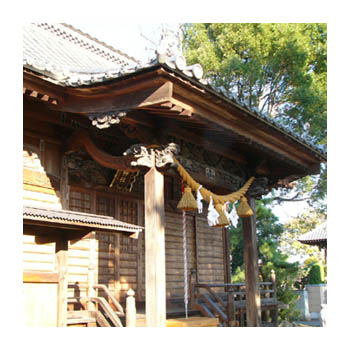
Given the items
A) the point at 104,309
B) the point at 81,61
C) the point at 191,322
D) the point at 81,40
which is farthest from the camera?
the point at 81,40

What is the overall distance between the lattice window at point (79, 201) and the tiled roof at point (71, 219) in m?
2.27

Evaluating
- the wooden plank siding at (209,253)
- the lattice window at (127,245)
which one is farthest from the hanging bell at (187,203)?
the wooden plank siding at (209,253)

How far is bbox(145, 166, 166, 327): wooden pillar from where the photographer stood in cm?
643

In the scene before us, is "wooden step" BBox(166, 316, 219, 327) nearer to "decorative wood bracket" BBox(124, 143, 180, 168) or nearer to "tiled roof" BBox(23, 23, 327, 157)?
"decorative wood bracket" BBox(124, 143, 180, 168)

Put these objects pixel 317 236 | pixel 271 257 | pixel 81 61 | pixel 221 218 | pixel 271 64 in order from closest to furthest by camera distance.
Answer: pixel 221 218 < pixel 81 61 < pixel 317 236 < pixel 271 64 < pixel 271 257

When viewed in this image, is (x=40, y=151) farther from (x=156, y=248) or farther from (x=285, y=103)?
(x=285, y=103)

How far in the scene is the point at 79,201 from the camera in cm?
891

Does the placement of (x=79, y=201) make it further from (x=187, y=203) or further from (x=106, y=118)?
(x=106, y=118)

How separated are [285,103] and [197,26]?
189 inches

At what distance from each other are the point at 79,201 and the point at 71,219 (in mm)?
3085

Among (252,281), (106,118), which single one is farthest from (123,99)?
(252,281)

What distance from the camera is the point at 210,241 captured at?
41.6ft

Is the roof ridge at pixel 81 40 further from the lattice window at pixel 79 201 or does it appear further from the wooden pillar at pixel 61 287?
the wooden pillar at pixel 61 287

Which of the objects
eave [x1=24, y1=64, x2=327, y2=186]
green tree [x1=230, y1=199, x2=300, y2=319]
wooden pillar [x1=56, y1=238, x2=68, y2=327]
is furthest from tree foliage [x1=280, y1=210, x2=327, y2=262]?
wooden pillar [x1=56, y1=238, x2=68, y2=327]
